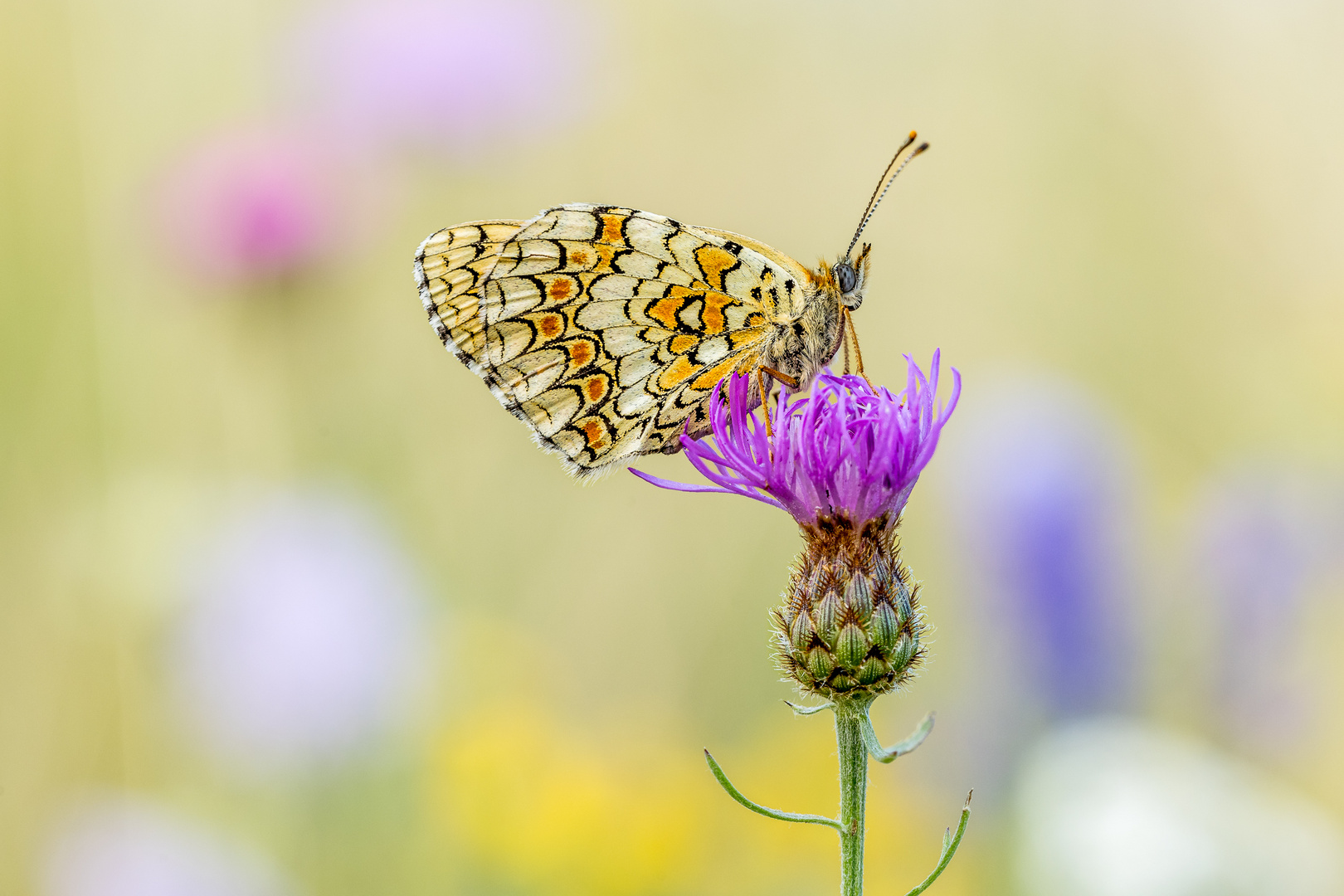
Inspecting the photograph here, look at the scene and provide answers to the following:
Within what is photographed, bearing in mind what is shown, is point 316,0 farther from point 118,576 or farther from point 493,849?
point 493,849

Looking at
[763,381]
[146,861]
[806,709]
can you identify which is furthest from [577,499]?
[806,709]

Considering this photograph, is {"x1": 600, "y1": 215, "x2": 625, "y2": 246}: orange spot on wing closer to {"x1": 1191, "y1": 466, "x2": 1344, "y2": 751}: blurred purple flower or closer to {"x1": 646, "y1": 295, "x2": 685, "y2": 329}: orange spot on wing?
{"x1": 646, "y1": 295, "x2": 685, "y2": 329}: orange spot on wing

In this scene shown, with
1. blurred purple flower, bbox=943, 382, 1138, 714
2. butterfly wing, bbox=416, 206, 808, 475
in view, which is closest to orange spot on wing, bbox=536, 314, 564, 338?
butterfly wing, bbox=416, 206, 808, 475

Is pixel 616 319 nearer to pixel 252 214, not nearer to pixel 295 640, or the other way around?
pixel 295 640

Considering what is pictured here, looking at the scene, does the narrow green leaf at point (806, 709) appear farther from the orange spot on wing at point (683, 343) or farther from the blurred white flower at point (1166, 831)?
Answer: the blurred white flower at point (1166, 831)

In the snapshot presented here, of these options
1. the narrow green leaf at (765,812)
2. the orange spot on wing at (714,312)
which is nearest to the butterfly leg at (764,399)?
the orange spot on wing at (714,312)
